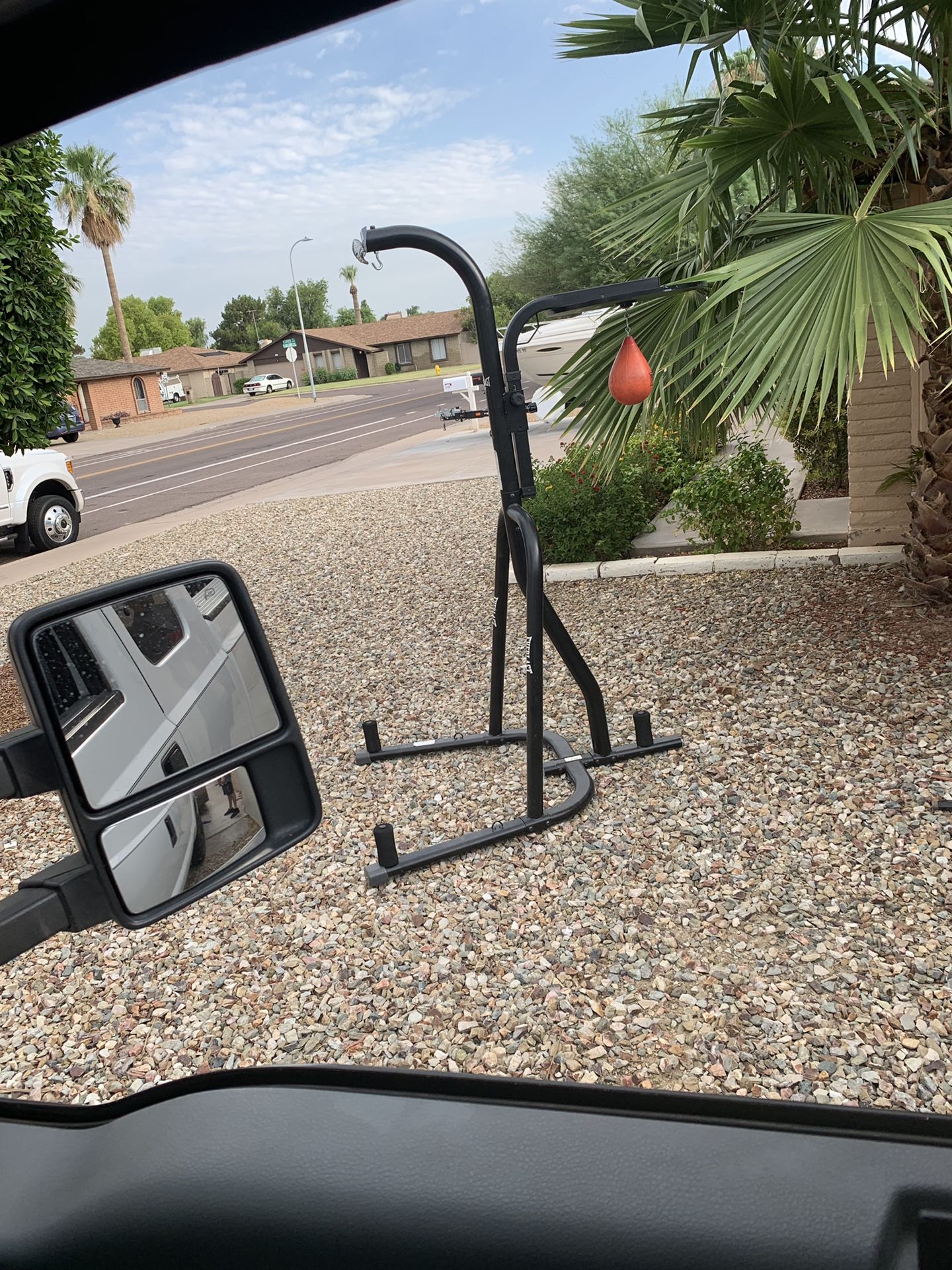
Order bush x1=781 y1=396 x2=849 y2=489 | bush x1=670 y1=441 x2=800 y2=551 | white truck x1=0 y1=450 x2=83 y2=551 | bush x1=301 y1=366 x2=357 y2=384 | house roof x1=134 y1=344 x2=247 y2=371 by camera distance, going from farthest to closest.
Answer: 1. bush x1=301 y1=366 x2=357 y2=384
2. house roof x1=134 y1=344 x2=247 y2=371
3. white truck x1=0 y1=450 x2=83 y2=551
4. bush x1=781 y1=396 x2=849 y2=489
5. bush x1=670 y1=441 x2=800 y2=551

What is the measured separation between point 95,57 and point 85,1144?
3.30ft

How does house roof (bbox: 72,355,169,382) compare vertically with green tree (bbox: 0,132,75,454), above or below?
above

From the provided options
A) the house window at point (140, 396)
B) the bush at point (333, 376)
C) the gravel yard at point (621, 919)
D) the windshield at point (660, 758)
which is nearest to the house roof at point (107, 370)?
the house window at point (140, 396)

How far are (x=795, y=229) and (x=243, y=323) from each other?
327 ft

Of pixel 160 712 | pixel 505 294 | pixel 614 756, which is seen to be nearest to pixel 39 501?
pixel 614 756

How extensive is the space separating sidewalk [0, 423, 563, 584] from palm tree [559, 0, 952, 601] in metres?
7.03

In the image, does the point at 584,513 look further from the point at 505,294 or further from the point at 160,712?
the point at 505,294

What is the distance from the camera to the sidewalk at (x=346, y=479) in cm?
1179

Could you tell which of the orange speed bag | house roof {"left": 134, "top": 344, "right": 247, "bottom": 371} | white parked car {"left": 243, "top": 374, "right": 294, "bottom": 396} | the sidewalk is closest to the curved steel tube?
the orange speed bag

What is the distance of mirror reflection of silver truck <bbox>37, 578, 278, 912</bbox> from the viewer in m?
0.91

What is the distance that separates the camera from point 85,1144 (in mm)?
981

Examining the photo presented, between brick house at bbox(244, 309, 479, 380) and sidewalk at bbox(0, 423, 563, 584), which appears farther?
brick house at bbox(244, 309, 479, 380)

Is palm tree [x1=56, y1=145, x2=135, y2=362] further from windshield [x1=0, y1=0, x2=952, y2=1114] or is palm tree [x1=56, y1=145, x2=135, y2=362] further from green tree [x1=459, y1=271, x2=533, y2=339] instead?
windshield [x1=0, y1=0, x2=952, y2=1114]

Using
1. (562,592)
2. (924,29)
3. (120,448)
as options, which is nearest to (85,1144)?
(924,29)
